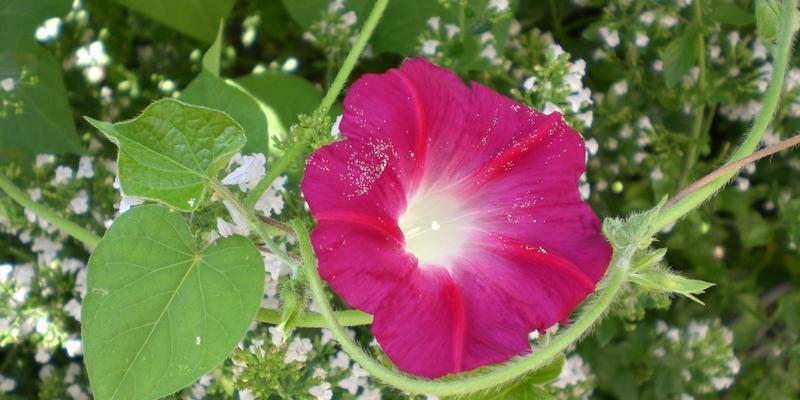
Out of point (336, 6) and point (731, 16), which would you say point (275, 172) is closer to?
point (336, 6)

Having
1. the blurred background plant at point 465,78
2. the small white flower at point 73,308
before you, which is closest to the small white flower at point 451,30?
the blurred background plant at point 465,78

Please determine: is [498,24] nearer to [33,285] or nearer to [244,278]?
[244,278]

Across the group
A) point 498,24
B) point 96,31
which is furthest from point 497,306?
point 96,31

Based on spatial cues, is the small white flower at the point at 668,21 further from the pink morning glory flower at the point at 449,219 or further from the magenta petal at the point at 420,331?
the magenta petal at the point at 420,331

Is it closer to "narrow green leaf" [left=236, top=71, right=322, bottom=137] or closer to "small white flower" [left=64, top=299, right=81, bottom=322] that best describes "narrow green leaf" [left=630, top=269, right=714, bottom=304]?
"narrow green leaf" [left=236, top=71, right=322, bottom=137]

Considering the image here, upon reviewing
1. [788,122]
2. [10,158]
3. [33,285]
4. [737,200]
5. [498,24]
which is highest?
[498,24]
